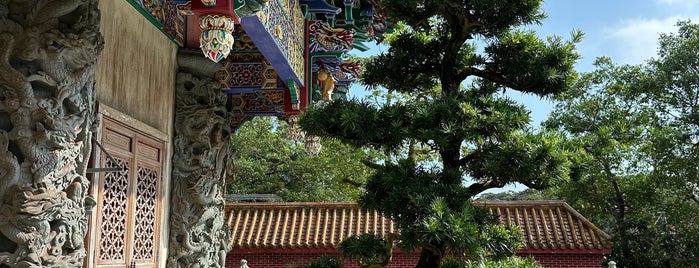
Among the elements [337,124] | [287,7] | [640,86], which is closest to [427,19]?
[337,124]

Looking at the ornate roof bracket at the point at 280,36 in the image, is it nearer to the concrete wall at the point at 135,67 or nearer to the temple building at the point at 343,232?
the concrete wall at the point at 135,67

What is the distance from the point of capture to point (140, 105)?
16.3ft

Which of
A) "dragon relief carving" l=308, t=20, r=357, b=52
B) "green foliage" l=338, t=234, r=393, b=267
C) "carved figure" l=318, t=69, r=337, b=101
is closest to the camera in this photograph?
"green foliage" l=338, t=234, r=393, b=267

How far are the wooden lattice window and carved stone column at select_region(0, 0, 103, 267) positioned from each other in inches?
19.9

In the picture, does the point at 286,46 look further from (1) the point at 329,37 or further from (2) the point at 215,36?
(2) the point at 215,36

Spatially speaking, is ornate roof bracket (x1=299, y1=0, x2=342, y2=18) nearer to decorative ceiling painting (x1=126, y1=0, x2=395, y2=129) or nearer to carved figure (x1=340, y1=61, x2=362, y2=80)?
decorative ceiling painting (x1=126, y1=0, x2=395, y2=129)

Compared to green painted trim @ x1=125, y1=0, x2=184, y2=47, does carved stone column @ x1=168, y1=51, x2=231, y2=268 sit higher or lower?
lower

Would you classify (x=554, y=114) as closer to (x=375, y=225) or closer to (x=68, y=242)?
(x=375, y=225)

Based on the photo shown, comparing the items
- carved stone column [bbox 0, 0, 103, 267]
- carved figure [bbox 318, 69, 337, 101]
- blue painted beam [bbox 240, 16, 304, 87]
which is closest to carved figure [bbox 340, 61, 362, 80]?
carved figure [bbox 318, 69, 337, 101]

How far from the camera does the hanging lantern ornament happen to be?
3721 mm

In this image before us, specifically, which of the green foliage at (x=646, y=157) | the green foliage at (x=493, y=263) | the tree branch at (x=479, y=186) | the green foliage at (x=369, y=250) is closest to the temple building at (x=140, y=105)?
the green foliage at (x=369, y=250)

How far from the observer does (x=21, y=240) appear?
3328 millimetres

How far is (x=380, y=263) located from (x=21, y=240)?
2071 millimetres

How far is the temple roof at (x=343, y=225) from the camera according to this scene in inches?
441
